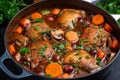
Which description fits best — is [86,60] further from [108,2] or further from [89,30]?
[108,2]

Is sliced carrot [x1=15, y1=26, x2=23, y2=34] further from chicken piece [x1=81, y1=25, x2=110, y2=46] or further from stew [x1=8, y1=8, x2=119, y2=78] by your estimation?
chicken piece [x1=81, y1=25, x2=110, y2=46]

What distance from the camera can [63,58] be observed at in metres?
2.13

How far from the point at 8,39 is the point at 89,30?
55cm

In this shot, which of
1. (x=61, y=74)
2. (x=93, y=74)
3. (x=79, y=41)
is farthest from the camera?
(x=79, y=41)

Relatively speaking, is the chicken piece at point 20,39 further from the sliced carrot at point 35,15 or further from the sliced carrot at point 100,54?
the sliced carrot at point 100,54

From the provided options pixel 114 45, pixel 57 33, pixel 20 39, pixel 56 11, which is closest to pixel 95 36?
pixel 114 45

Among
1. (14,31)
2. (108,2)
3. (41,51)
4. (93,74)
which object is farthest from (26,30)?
(108,2)

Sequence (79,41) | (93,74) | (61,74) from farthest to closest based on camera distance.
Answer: (79,41), (61,74), (93,74)

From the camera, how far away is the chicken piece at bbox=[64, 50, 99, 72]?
2.07m

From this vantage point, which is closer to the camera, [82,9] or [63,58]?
[63,58]

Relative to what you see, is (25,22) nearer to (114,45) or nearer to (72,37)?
(72,37)

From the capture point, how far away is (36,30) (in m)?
2.26

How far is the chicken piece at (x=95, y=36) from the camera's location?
2.21m

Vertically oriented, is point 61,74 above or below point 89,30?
below
